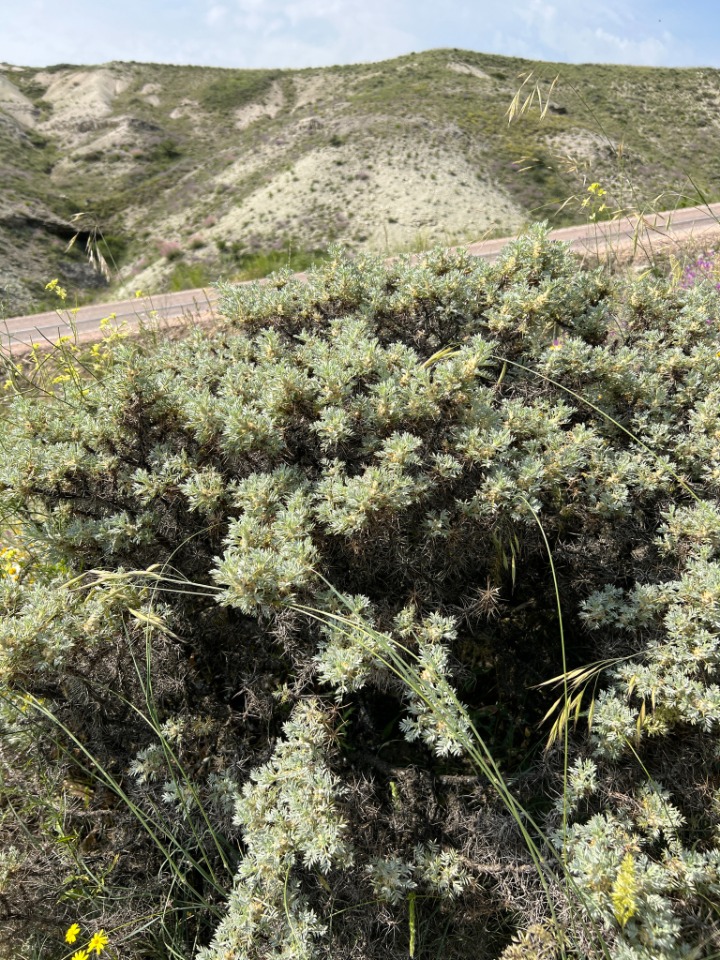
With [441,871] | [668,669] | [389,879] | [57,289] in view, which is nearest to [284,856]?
[389,879]

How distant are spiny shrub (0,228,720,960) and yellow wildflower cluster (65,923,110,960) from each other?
0.26ft

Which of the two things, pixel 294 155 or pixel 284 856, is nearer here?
pixel 284 856

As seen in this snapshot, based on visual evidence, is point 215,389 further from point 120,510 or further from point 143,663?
point 143,663

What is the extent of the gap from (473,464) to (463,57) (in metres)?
74.3

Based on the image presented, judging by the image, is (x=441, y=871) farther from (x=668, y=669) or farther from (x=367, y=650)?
(x=668, y=669)

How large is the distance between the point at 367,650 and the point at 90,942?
1.24m

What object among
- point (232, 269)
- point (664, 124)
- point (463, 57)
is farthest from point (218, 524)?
point (463, 57)

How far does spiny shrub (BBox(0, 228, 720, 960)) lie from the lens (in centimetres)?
164

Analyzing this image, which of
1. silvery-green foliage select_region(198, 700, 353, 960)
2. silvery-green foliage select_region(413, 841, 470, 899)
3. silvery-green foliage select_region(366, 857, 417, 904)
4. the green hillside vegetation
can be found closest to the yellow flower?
silvery-green foliage select_region(198, 700, 353, 960)

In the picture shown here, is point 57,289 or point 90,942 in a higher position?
point 57,289

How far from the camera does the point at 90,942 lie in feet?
5.73

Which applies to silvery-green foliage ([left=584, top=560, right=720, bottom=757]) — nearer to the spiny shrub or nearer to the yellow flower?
the spiny shrub

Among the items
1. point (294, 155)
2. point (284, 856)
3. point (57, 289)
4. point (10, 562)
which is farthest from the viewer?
point (294, 155)

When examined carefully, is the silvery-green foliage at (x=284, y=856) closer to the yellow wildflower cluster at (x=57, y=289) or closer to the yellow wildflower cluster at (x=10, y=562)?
the yellow wildflower cluster at (x=10, y=562)
